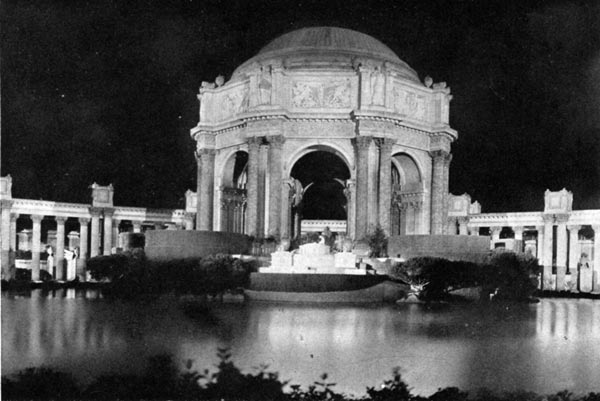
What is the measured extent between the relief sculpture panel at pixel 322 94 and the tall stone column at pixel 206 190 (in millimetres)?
9026

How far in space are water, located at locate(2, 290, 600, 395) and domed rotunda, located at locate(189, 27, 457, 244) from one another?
70.1 feet

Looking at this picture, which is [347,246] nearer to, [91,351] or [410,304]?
[410,304]

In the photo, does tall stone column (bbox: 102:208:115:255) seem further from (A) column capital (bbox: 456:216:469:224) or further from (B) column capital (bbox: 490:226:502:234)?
(B) column capital (bbox: 490:226:502:234)

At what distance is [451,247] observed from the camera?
39.8m

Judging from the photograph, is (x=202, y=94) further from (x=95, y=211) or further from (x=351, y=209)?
(x=95, y=211)

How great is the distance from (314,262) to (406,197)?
19.3 m

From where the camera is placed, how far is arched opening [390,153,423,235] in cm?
5325

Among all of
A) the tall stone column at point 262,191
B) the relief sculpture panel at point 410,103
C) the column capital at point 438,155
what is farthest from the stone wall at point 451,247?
the column capital at point 438,155

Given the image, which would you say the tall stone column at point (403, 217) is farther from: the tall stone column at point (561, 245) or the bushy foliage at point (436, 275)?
the bushy foliage at point (436, 275)

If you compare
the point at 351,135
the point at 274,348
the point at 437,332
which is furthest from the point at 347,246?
the point at 274,348

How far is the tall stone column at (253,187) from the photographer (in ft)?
158

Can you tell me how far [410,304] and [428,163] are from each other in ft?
78.7

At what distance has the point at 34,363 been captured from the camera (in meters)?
13.8

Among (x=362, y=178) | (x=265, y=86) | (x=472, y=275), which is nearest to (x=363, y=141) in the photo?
(x=362, y=178)
